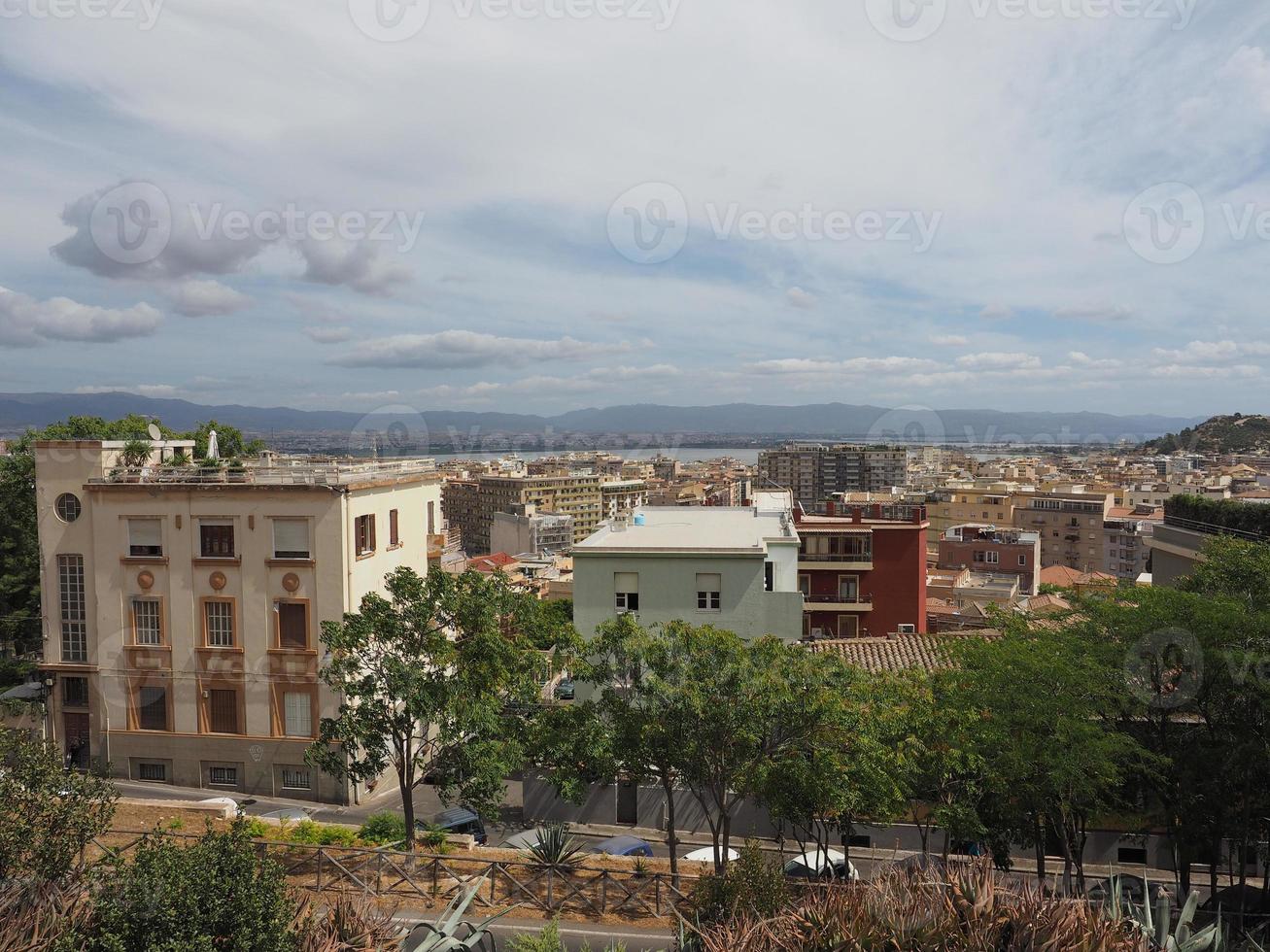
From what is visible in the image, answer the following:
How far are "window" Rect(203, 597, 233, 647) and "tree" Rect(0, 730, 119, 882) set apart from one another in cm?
1727

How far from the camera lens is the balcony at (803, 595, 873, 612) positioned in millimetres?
36656

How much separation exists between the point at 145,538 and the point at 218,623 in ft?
11.6

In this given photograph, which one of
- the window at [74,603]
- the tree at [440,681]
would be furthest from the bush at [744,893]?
the window at [74,603]

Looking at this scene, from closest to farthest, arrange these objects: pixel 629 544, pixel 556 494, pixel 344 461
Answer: pixel 629 544 < pixel 344 461 < pixel 556 494

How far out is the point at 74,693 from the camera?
29.4m

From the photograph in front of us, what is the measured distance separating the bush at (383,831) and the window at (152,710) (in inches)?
526

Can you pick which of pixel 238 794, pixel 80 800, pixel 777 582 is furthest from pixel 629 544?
pixel 80 800

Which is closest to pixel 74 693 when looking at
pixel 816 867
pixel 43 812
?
pixel 43 812

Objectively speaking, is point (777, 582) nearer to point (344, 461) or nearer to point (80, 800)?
point (344, 461)

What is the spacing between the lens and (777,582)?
26781 millimetres

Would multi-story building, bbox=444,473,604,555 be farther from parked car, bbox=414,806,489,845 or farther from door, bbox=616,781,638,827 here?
parked car, bbox=414,806,489,845

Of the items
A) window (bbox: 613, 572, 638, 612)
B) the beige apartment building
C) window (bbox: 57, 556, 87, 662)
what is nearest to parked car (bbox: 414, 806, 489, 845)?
the beige apartment building

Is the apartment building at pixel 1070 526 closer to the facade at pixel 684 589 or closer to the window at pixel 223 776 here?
the facade at pixel 684 589

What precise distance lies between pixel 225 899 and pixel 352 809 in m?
→ 20.7
